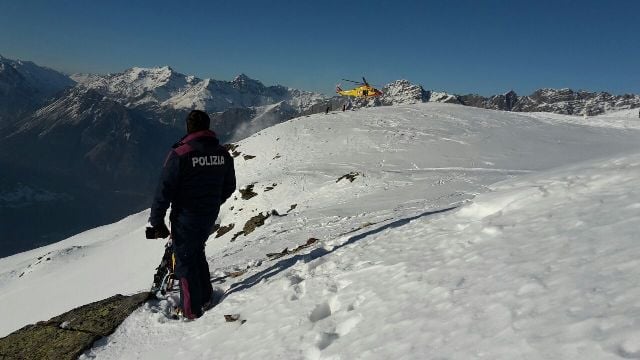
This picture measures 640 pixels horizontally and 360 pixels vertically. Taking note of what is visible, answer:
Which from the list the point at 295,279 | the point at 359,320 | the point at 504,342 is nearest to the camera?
the point at 504,342

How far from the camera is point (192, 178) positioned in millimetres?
7812

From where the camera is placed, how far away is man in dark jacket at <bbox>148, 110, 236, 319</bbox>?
7672mm

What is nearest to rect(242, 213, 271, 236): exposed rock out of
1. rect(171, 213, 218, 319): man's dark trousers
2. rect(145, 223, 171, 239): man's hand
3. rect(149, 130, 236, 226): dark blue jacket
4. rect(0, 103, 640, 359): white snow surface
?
A: rect(0, 103, 640, 359): white snow surface

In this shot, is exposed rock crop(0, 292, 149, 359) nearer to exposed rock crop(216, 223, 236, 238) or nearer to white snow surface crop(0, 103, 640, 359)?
white snow surface crop(0, 103, 640, 359)

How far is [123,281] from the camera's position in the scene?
23672 mm

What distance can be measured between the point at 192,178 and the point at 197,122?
0.88 metres

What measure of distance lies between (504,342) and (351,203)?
18.4 m

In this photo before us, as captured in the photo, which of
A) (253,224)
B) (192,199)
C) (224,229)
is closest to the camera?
(192,199)

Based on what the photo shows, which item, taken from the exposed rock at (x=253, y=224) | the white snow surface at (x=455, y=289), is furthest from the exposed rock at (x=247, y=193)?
the white snow surface at (x=455, y=289)

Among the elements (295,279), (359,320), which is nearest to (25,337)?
(295,279)

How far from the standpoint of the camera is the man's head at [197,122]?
7844mm

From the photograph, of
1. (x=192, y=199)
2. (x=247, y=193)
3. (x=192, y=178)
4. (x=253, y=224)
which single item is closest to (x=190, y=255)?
(x=192, y=199)

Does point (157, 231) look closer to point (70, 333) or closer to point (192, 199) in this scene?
point (192, 199)

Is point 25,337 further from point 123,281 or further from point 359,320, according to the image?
point 123,281
